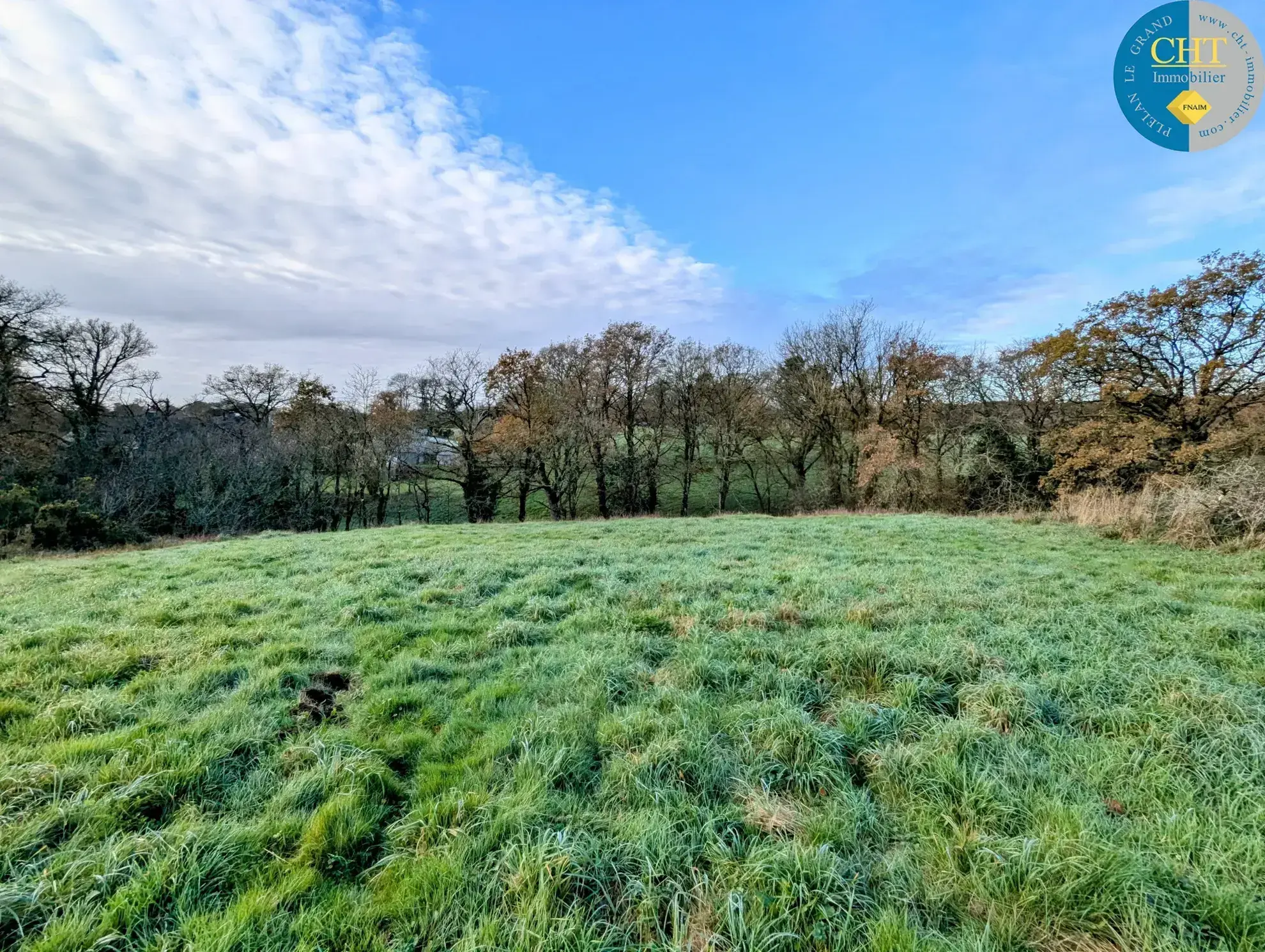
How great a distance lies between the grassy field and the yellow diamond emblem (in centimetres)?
879

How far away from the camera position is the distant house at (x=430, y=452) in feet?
95.5

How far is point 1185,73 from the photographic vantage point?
8789 millimetres

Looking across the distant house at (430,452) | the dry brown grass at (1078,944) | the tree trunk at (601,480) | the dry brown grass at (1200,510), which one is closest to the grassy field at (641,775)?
the dry brown grass at (1078,944)

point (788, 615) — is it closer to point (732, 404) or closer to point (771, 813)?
point (771, 813)

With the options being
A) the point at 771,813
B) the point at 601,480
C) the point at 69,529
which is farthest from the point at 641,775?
the point at 601,480

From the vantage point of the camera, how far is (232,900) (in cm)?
200

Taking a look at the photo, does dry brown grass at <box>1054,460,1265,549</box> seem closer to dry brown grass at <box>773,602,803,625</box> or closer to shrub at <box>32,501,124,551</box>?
dry brown grass at <box>773,602,803,625</box>

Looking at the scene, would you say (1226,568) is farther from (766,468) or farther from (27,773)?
(766,468)

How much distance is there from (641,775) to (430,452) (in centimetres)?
2930

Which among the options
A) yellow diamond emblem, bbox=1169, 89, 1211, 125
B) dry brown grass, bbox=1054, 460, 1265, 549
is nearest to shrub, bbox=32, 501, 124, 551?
dry brown grass, bbox=1054, 460, 1265, 549

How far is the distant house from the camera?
29094 millimetres

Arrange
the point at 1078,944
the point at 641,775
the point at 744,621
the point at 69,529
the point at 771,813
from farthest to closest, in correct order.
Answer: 1. the point at 69,529
2. the point at 744,621
3. the point at 641,775
4. the point at 771,813
5. the point at 1078,944

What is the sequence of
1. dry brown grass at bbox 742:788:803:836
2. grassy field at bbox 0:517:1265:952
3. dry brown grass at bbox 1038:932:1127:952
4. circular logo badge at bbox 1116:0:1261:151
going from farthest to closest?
circular logo badge at bbox 1116:0:1261:151 → dry brown grass at bbox 742:788:803:836 → grassy field at bbox 0:517:1265:952 → dry brown grass at bbox 1038:932:1127:952

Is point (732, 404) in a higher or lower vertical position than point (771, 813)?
higher
